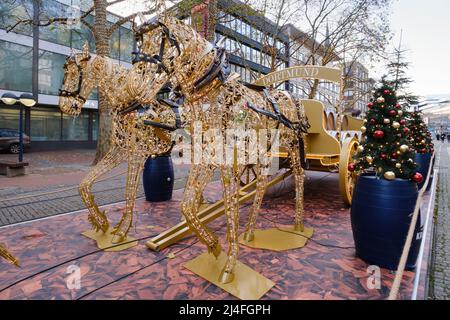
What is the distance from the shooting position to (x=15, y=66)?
53.3ft

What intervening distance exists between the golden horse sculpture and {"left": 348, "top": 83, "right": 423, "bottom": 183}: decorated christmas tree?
1209 mm

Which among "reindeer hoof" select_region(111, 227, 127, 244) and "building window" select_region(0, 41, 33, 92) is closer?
"reindeer hoof" select_region(111, 227, 127, 244)

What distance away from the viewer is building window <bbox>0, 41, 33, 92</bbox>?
1578 centimetres

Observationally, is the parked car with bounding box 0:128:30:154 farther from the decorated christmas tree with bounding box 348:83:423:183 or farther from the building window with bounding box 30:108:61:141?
the decorated christmas tree with bounding box 348:83:423:183

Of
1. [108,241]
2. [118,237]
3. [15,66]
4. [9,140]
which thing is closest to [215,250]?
[118,237]

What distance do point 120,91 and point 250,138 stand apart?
169cm

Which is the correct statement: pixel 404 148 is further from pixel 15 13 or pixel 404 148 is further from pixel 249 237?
pixel 15 13

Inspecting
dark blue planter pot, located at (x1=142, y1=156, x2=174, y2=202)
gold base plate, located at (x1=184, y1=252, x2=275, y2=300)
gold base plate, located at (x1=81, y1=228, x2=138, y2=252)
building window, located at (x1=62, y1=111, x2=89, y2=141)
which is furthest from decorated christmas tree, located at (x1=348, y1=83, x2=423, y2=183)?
building window, located at (x1=62, y1=111, x2=89, y2=141)

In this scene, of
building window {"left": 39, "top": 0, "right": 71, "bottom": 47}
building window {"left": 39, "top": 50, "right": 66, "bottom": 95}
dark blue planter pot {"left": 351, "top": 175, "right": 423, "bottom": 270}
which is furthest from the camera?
building window {"left": 39, "top": 50, "right": 66, "bottom": 95}

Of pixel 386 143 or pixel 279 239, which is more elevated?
pixel 386 143

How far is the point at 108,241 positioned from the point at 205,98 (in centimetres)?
238

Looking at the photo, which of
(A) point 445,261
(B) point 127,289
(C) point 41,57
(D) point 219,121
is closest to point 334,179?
(A) point 445,261

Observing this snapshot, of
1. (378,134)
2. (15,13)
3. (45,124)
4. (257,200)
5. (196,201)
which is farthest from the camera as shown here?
(45,124)
